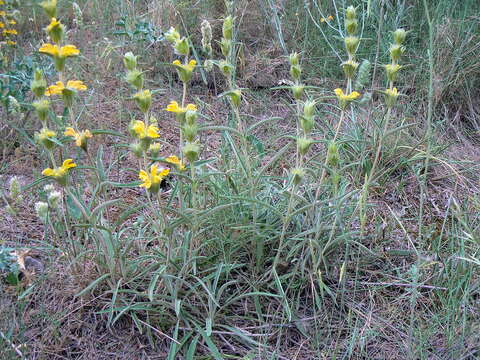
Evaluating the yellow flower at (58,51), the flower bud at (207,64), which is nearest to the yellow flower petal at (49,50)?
the yellow flower at (58,51)

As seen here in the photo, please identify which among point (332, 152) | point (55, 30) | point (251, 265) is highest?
point (55, 30)

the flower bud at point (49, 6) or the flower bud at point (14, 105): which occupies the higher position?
the flower bud at point (49, 6)

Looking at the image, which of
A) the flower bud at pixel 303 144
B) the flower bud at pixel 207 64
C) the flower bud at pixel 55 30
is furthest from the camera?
the flower bud at pixel 207 64

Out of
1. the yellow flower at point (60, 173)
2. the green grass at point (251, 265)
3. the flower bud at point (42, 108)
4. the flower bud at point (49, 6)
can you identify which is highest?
the flower bud at point (49, 6)

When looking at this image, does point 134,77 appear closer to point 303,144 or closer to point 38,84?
point 38,84

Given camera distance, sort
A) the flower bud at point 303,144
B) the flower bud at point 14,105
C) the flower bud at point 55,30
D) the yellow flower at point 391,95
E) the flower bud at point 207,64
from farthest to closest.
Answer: the flower bud at point 14,105 → the flower bud at point 207,64 → the yellow flower at point 391,95 → the flower bud at point 303,144 → the flower bud at point 55,30

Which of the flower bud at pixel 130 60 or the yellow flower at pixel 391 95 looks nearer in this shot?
the flower bud at pixel 130 60

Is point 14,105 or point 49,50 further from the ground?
point 49,50

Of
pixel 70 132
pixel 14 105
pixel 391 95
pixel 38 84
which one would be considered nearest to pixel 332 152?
pixel 391 95

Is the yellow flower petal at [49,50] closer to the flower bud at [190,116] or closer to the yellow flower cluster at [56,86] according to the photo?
the yellow flower cluster at [56,86]

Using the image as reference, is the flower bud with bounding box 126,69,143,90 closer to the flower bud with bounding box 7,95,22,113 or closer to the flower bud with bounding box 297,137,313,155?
the flower bud with bounding box 297,137,313,155

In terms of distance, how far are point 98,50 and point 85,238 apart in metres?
2.00

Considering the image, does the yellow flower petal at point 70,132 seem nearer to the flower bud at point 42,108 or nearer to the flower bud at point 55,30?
the flower bud at point 42,108

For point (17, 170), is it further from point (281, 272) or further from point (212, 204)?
point (281, 272)
